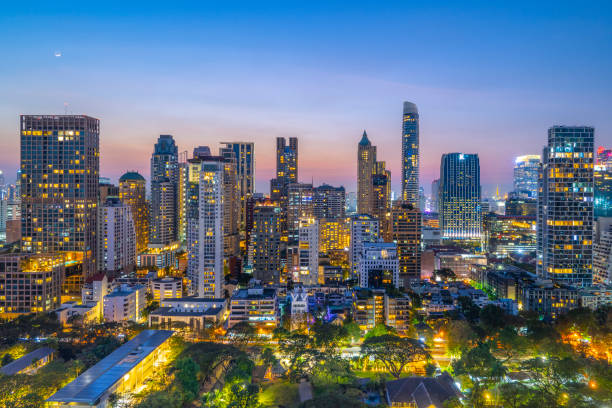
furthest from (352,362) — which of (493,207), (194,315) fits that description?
(493,207)

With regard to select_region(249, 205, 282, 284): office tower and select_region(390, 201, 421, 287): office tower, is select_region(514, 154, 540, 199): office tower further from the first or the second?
select_region(249, 205, 282, 284): office tower

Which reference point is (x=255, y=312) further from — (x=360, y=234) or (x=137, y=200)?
(x=137, y=200)

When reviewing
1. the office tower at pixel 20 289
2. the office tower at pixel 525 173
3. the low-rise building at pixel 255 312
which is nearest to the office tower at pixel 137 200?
the office tower at pixel 20 289

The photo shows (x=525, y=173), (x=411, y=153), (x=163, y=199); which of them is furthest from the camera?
(x=525, y=173)

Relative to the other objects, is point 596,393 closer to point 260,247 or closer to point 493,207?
point 260,247

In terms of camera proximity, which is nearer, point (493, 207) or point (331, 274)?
point (331, 274)

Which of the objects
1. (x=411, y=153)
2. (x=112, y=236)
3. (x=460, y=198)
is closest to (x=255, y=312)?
(x=112, y=236)
